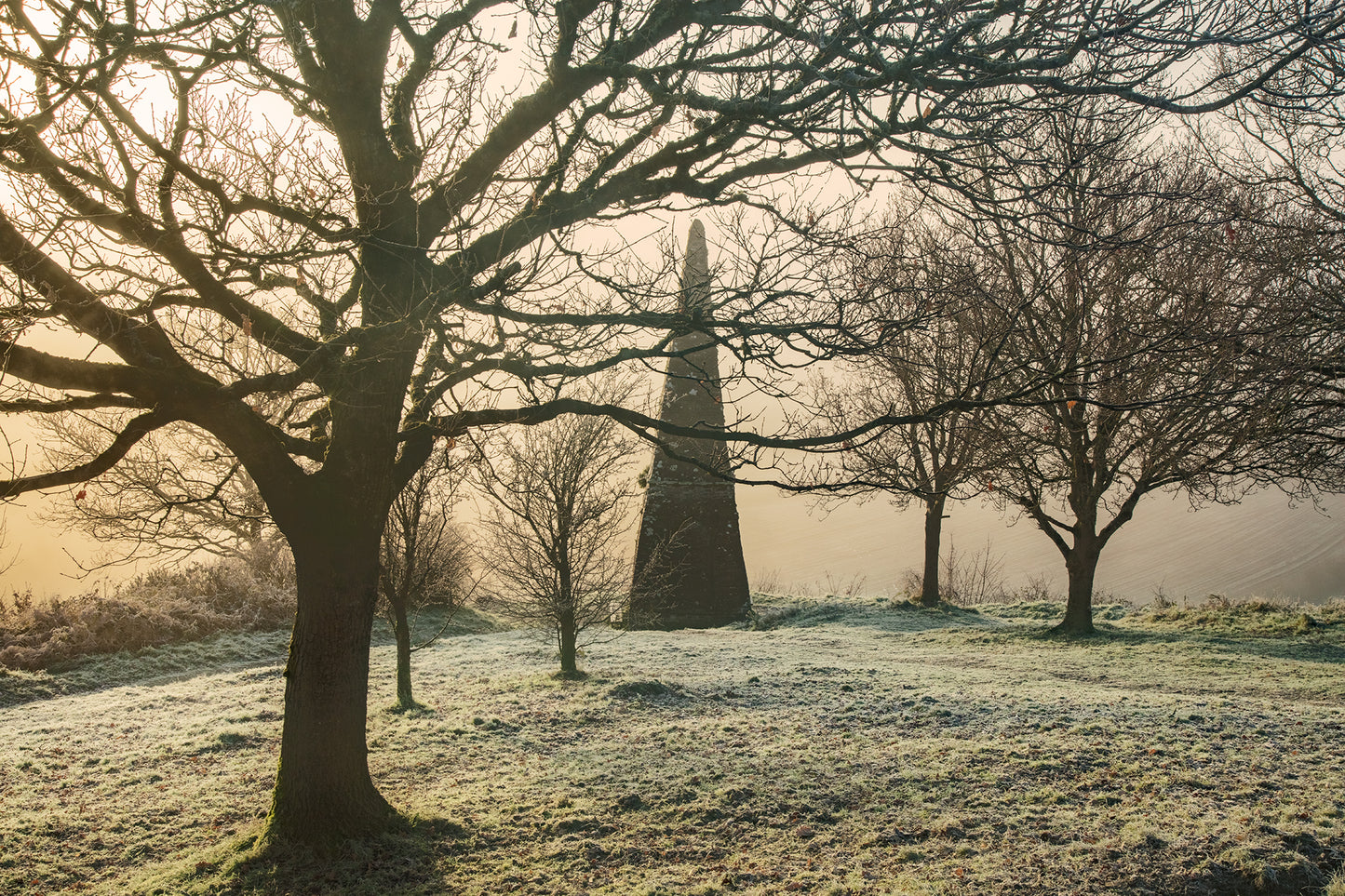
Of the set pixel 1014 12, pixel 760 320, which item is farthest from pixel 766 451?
pixel 1014 12

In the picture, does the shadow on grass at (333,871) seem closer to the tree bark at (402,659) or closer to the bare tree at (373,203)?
the bare tree at (373,203)

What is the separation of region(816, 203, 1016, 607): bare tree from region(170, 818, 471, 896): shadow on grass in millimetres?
3658

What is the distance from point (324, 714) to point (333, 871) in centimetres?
95

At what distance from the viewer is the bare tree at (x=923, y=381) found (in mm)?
6062

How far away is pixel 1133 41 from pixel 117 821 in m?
8.96

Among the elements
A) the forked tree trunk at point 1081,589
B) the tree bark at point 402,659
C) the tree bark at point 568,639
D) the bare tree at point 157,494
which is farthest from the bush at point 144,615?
the forked tree trunk at point 1081,589

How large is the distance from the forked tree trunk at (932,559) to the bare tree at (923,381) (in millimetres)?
22

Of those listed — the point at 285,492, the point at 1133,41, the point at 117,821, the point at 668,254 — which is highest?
the point at 1133,41

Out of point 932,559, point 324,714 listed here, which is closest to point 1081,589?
point 932,559

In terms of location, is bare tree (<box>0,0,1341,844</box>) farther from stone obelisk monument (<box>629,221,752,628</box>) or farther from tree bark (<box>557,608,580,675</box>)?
stone obelisk monument (<box>629,221,752,628</box>)

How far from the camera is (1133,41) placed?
5.41m

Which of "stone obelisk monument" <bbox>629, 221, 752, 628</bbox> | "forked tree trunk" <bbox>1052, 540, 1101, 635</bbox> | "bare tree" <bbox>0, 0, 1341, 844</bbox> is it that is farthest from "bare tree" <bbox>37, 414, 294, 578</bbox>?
"forked tree trunk" <bbox>1052, 540, 1101, 635</bbox>

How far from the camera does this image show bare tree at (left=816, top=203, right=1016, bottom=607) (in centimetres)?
606

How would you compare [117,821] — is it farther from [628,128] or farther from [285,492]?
[628,128]
